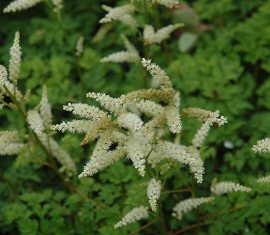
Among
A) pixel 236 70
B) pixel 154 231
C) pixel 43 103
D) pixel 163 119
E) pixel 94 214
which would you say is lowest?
pixel 154 231

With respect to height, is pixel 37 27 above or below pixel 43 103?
below

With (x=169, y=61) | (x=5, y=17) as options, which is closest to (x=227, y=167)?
(x=169, y=61)

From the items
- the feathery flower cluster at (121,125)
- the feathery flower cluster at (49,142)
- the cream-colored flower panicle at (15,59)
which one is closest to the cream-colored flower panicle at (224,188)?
the feathery flower cluster at (121,125)

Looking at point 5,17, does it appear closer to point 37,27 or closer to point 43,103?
point 37,27

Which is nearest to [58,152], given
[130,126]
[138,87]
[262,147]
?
[138,87]

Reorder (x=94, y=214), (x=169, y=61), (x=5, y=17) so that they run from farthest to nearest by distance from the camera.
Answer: (x=5, y=17), (x=169, y=61), (x=94, y=214)

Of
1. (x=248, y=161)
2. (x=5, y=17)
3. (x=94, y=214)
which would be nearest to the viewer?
(x=94, y=214)

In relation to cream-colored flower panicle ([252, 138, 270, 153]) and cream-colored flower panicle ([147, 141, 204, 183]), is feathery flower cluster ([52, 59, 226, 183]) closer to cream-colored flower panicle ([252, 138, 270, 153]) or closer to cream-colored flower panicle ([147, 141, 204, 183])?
cream-colored flower panicle ([147, 141, 204, 183])
